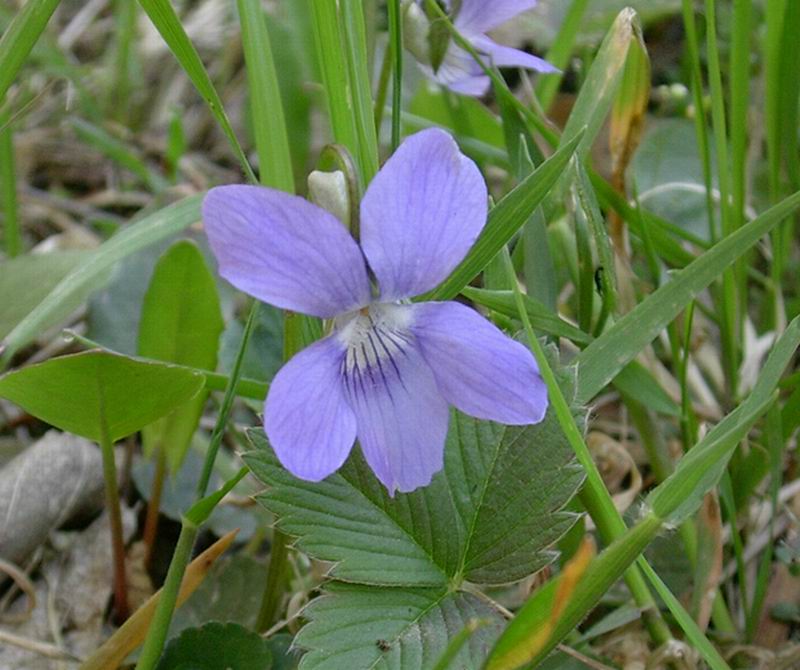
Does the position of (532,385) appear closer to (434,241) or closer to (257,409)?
(434,241)

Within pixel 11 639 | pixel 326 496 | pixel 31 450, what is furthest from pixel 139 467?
pixel 326 496

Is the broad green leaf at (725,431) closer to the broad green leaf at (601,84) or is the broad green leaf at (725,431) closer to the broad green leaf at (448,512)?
the broad green leaf at (448,512)

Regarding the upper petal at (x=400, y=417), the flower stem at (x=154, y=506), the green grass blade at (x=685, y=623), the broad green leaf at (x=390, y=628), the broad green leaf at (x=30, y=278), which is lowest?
the flower stem at (x=154, y=506)

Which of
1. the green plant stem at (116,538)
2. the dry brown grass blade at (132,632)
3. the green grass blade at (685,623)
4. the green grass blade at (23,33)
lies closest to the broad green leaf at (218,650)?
the dry brown grass blade at (132,632)

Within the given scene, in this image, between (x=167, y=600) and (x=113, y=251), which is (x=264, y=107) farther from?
(x=167, y=600)

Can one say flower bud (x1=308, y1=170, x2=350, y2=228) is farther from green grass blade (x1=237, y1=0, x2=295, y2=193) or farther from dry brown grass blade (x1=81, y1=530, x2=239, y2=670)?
dry brown grass blade (x1=81, y1=530, x2=239, y2=670)

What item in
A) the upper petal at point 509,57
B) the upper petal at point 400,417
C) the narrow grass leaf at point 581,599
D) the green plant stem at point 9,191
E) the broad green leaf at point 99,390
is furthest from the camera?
the green plant stem at point 9,191

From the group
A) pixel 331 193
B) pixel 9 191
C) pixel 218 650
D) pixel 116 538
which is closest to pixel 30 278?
pixel 9 191

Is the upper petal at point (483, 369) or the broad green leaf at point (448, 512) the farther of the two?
the broad green leaf at point (448, 512)
